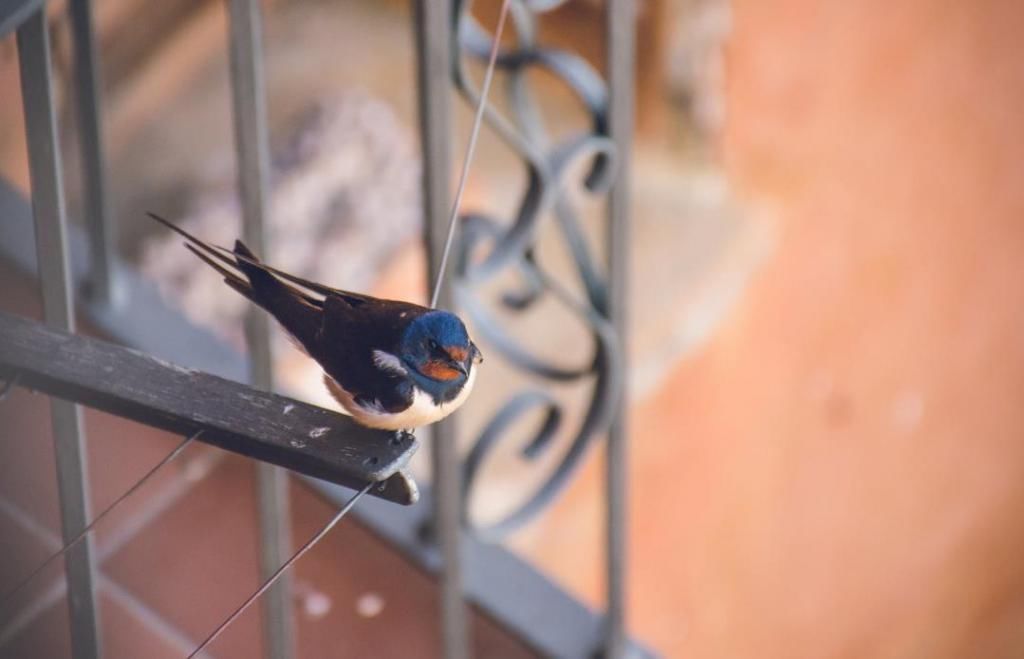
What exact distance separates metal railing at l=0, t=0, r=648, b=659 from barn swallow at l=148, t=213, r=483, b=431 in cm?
2

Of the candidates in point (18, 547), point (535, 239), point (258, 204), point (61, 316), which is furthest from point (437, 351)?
point (18, 547)

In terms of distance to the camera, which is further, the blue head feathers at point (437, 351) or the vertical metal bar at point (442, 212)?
the vertical metal bar at point (442, 212)

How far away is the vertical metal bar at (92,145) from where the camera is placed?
137cm

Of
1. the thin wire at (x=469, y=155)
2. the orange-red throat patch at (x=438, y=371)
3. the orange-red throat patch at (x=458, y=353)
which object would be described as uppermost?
the thin wire at (x=469, y=155)

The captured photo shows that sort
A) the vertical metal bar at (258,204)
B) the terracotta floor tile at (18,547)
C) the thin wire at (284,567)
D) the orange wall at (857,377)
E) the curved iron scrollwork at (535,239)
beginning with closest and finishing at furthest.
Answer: the thin wire at (284,567)
the vertical metal bar at (258,204)
the curved iron scrollwork at (535,239)
the terracotta floor tile at (18,547)
the orange wall at (857,377)

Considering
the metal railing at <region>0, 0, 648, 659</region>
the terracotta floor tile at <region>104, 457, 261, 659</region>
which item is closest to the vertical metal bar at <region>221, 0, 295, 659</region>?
the metal railing at <region>0, 0, 648, 659</region>

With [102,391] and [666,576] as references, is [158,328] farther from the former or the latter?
[666,576]

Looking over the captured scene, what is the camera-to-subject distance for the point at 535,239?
4.26 ft

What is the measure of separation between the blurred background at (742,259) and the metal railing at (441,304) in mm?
926

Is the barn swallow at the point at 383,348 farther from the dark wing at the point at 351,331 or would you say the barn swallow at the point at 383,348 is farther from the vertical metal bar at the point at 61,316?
the vertical metal bar at the point at 61,316

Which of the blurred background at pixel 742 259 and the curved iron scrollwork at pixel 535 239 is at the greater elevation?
the curved iron scrollwork at pixel 535 239

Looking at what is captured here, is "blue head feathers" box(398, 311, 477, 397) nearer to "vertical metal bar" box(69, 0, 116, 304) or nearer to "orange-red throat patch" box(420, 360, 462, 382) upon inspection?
"orange-red throat patch" box(420, 360, 462, 382)

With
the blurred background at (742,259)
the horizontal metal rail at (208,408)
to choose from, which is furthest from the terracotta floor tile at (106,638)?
the blurred background at (742,259)

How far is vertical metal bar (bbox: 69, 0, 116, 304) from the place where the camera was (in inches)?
54.0
